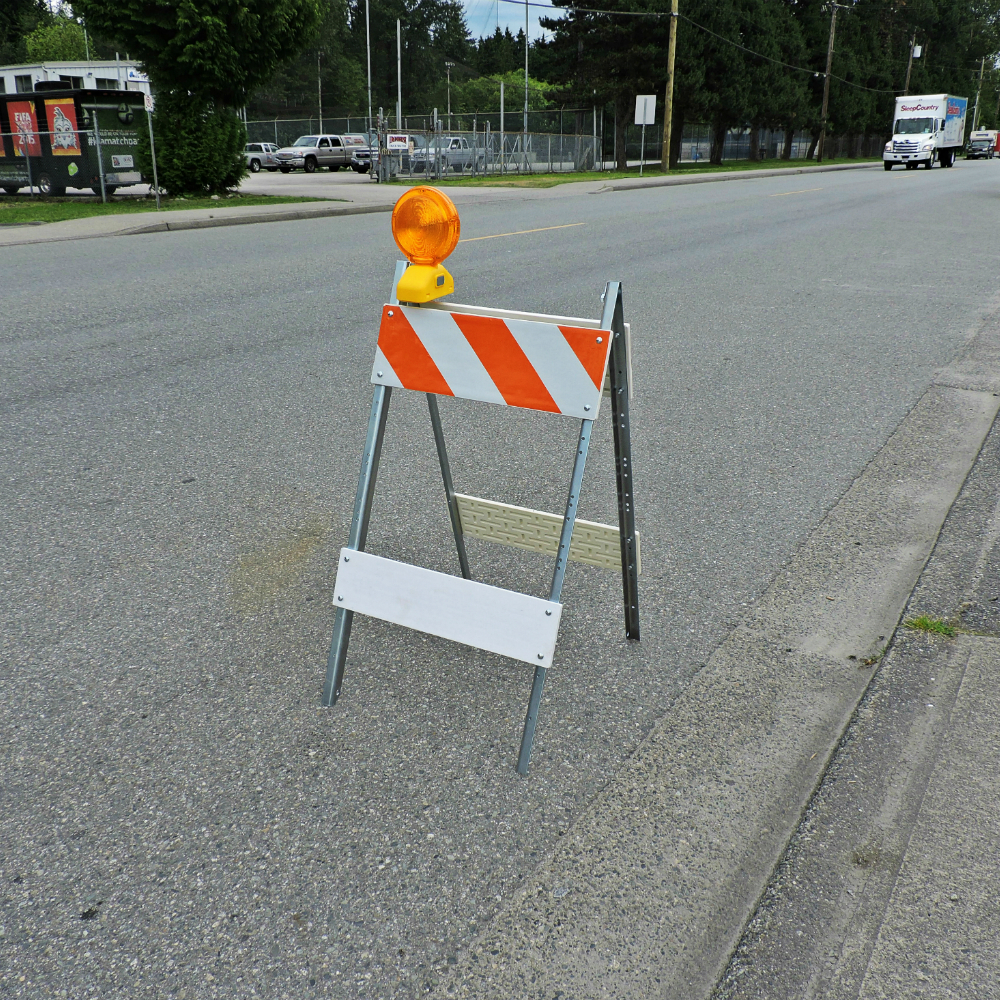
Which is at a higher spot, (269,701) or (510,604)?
(510,604)

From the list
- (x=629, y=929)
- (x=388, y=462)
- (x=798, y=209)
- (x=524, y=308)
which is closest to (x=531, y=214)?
(x=798, y=209)

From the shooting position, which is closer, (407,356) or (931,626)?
(407,356)

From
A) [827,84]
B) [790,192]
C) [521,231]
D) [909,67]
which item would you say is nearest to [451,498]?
[521,231]

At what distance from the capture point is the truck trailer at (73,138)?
69.5 feet

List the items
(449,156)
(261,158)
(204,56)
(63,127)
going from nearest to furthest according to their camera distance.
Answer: (204,56), (63,127), (449,156), (261,158)

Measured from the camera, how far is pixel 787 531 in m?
3.95

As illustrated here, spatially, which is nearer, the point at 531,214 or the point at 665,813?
the point at 665,813

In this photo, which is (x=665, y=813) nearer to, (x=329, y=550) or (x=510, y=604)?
(x=510, y=604)

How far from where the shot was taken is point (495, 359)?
8.24 ft

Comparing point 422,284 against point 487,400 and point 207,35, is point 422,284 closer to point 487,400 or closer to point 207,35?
Answer: point 487,400

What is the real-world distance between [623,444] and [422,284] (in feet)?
2.41

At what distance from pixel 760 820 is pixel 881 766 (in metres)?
0.40

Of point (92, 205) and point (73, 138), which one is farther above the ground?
point (73, 138)

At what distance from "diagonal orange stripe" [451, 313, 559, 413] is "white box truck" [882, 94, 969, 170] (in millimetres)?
55325
